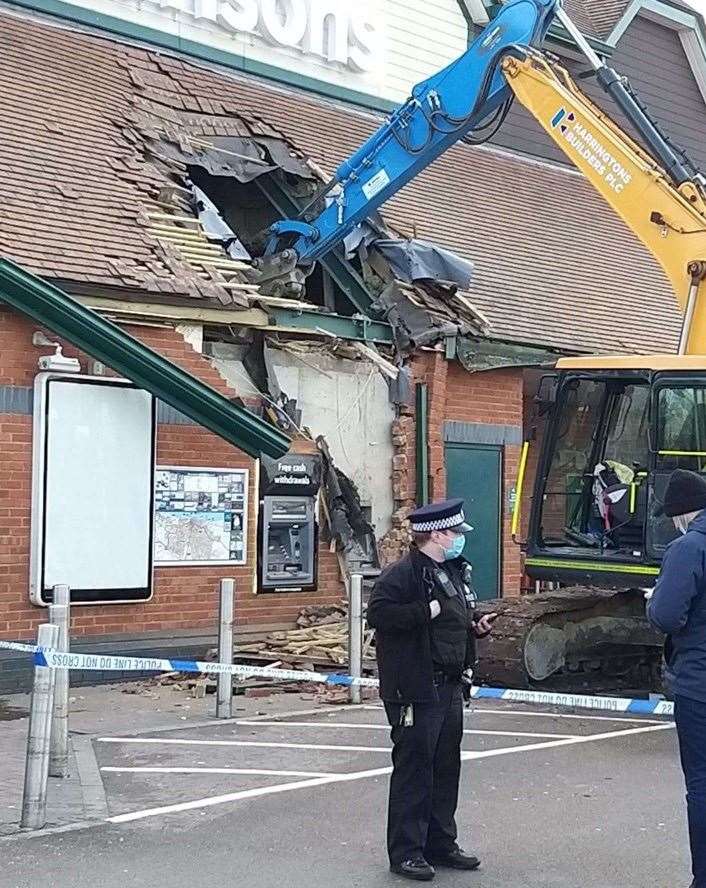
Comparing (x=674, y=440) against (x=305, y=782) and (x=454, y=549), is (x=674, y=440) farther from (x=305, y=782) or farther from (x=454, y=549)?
(x=454, y=549)

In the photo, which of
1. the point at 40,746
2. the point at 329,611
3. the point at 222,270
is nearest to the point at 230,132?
the point at 222,270

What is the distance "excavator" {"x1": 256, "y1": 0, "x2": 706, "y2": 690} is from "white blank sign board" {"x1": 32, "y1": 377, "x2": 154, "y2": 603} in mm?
3419

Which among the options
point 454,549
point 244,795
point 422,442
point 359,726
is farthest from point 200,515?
point 454,549

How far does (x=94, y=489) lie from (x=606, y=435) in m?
4.68

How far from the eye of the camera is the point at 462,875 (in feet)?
22.2

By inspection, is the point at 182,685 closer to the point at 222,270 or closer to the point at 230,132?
the point at 222,270

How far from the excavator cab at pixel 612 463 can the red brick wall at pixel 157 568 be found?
127 inches

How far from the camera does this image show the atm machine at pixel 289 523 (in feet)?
46.5

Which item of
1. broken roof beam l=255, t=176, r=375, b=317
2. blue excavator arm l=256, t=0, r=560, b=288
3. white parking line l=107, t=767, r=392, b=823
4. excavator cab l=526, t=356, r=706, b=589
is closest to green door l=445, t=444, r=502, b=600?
broken roof beam l=255, t=176, r=375, b=317

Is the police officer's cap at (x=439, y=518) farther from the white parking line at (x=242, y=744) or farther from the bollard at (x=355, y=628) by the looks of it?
the bollard at (x=355, y=628)

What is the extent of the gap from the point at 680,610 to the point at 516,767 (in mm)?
3669

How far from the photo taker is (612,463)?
11820 millimetres

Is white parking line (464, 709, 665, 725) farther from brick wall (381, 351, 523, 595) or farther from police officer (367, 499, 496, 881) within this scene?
police officer (367, 499, 496, 881)

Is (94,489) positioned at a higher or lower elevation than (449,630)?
higher
